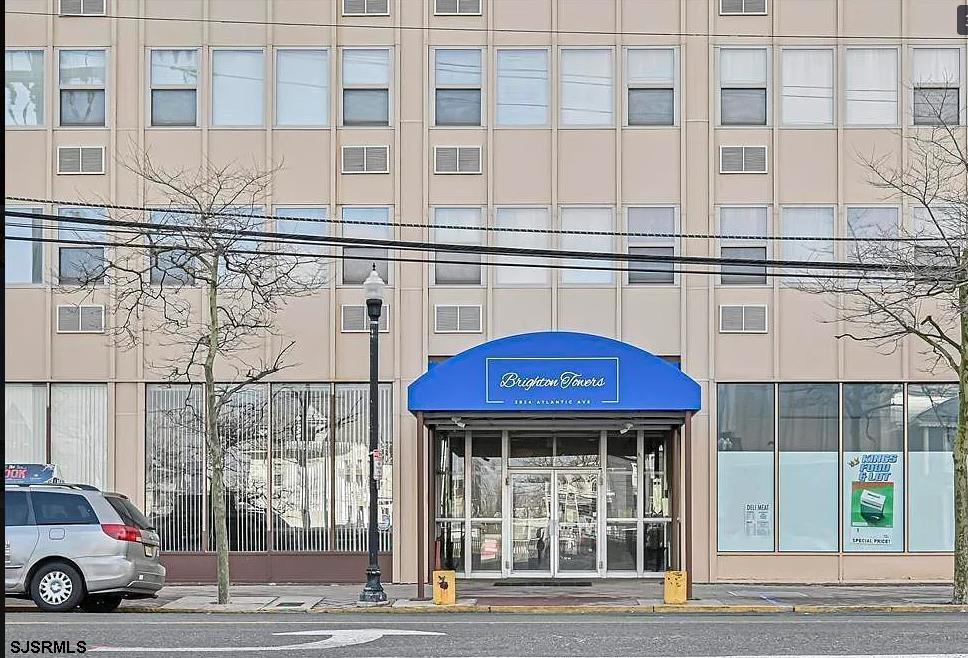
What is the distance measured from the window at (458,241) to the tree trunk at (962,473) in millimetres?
8332

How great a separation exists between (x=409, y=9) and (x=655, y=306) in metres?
7.07

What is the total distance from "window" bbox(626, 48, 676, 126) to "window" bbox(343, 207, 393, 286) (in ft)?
16.0

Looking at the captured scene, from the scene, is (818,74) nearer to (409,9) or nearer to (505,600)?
(409,9)

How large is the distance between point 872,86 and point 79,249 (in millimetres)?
14707

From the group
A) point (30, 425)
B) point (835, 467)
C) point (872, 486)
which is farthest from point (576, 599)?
point (30, 425)

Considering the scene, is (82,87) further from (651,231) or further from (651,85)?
(651,231)

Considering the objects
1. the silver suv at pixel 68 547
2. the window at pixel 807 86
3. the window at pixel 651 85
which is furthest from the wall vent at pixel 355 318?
the window at pixel 807 86

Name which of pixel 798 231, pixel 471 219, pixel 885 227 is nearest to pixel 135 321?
pixel 471 219

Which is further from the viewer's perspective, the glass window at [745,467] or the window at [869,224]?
the window at [869,224]

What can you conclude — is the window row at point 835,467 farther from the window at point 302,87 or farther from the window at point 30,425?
the window at point 30,425

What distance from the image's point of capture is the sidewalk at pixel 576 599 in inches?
709

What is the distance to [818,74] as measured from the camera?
2292cm

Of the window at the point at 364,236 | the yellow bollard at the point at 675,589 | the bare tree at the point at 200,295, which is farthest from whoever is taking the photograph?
the window at the point at 364,236

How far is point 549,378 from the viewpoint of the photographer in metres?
20.3
